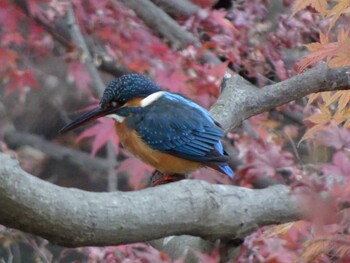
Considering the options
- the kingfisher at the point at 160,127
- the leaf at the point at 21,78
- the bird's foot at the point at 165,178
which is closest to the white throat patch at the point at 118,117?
the kingfisher at the point at 160,127

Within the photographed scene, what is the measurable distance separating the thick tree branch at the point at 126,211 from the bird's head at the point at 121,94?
3.48 feet

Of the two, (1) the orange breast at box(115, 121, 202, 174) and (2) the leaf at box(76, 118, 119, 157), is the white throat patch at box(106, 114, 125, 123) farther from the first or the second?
(2) the leaf at box(76, 118, 119, 157)

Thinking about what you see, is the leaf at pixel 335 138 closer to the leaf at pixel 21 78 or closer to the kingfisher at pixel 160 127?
the kingfisher at pixel 160 127

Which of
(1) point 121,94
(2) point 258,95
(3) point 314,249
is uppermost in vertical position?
(3) point 314,249

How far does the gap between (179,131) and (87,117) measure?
0.35m

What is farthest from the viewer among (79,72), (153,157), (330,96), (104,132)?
(79,72)

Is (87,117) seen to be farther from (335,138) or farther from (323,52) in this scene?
(335,138)

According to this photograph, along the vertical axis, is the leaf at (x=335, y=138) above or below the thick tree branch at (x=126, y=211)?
above

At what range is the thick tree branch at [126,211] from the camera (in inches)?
55.6

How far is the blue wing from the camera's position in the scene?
9.17 feet

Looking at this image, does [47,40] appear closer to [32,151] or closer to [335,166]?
[32,151]

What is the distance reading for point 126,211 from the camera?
4.94 feet

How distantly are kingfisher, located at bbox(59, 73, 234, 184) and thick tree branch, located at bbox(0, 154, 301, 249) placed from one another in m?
1.00

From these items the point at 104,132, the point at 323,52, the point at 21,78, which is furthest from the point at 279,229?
the point at 21,78
